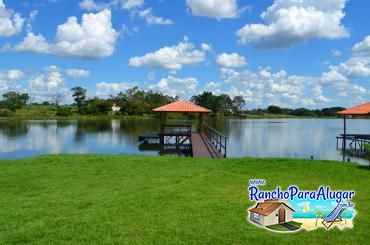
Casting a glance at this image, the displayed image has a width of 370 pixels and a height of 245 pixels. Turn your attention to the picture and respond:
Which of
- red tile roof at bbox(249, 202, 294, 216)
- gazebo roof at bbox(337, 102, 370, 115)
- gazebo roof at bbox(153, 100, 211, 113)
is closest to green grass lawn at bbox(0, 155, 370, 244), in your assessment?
red tile roof at bbox(249, 202, 294, 216)

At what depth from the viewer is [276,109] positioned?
113562mm

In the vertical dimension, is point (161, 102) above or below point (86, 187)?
above

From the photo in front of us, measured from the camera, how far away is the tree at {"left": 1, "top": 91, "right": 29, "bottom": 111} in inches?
2687

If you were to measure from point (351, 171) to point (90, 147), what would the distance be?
47.5 feet

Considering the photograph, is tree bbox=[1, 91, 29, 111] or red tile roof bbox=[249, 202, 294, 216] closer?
red tile roof bbox=[249, 202, 294, 216]

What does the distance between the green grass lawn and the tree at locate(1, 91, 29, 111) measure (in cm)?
6554

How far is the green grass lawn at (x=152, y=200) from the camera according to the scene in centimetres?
396

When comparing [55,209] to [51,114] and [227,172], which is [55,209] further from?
[51,114]

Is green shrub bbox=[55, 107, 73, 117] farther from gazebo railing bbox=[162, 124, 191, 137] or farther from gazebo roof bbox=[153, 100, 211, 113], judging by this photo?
gazebo roof bbox=[153, 100, 211, 113]

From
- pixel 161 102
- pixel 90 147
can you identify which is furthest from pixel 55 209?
pixel 161 102

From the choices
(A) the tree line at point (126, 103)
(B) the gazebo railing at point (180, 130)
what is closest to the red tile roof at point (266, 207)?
(B) the gazebo railing at point (180, 130)

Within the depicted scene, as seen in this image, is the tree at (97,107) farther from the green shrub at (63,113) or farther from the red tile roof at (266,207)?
the red tile roof at (266,207)

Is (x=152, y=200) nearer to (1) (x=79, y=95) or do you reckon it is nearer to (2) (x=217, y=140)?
(2) (x=217, y=140)

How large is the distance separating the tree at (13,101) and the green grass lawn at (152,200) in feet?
215
